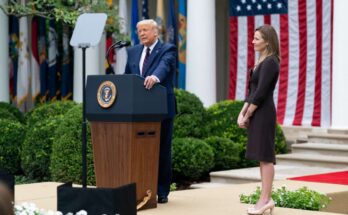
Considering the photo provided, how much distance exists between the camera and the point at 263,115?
7641 millimetres

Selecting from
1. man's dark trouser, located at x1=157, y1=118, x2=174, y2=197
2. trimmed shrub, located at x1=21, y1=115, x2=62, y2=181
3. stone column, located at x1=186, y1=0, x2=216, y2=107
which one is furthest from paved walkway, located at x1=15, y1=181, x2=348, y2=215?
stone column, located at x1=186, y1=0, x2=216, y2=107

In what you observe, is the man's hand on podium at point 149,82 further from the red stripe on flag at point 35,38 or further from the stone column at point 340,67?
the red stripe on flag at point 35,38

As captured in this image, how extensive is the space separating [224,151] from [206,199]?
6077 millimetres

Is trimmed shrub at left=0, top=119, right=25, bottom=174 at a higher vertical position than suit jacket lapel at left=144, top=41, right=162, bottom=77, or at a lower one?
lower

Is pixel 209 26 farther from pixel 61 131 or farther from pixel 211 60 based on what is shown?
pixel 61 131

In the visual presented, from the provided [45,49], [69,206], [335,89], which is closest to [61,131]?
[335,89]

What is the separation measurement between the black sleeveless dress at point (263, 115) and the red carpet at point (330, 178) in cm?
425

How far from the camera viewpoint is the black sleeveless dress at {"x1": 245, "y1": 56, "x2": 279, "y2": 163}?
24.8ft

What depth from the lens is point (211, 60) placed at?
62.0 feet

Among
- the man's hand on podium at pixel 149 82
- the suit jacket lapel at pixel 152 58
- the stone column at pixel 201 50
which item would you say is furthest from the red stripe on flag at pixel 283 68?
the man's hand on podium at pixel 149 82

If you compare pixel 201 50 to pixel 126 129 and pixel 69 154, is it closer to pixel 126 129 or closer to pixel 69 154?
pixel 69 154

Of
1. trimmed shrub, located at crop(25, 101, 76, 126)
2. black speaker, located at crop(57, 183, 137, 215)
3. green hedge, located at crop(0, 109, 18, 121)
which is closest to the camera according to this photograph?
black speaker, located at crop(57, 183, 137, 215)

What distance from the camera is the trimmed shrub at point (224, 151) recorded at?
50.7 feet

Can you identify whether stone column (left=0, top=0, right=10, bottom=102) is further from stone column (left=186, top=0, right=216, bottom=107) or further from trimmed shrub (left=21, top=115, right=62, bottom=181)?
trimmed shrub (left=21, top=115, right=62, bottom=181)
